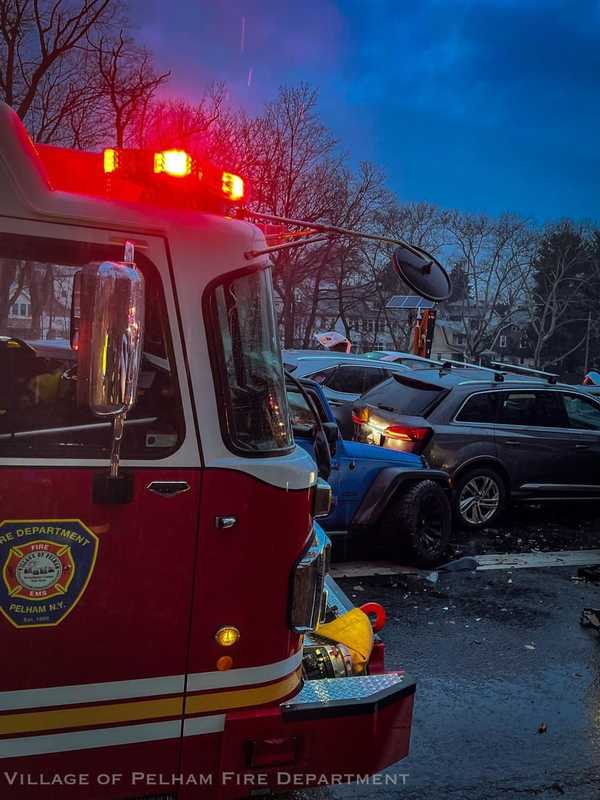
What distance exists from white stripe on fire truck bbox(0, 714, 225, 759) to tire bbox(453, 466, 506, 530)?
6.19 m

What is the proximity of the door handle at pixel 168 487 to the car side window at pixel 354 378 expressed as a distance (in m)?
10.3

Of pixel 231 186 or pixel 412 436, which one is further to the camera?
pixel 412 436

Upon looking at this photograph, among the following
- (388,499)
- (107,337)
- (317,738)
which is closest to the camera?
(107,337)

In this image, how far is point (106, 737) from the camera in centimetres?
213

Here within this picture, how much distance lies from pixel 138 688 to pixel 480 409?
680cm

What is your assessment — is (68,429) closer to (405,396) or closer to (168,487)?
(168,487)

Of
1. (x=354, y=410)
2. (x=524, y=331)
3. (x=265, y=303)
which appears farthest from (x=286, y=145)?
(x=524, y=331)

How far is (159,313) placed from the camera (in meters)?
2.24

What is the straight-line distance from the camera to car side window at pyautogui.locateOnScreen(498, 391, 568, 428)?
28.1 feet

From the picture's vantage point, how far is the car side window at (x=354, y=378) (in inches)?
494

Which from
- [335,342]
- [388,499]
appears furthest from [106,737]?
[335,342]

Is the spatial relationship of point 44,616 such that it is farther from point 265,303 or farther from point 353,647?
point 353,647

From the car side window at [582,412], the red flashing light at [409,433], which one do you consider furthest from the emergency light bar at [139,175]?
the car side window at [582,412]

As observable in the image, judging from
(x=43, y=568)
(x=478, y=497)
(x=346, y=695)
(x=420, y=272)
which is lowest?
(x=478, y=497)
